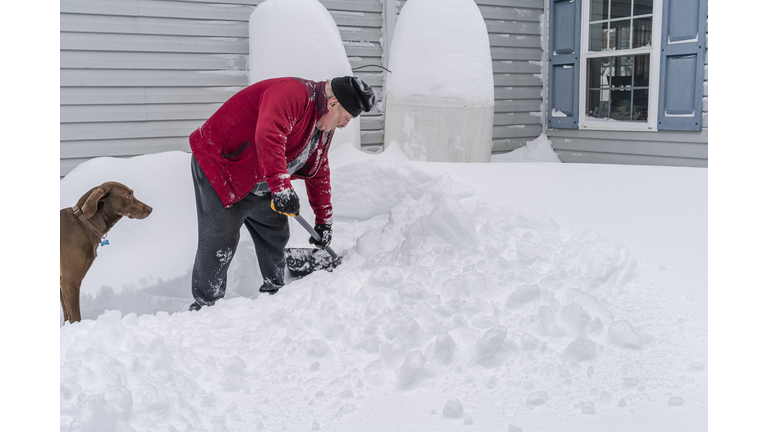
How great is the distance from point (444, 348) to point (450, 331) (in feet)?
0.52

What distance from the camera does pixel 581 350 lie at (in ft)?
6.74

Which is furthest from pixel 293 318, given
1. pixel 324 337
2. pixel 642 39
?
pixel 642 39

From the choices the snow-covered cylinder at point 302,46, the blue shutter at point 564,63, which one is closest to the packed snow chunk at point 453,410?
the snow-covered cylinder at point 302,46

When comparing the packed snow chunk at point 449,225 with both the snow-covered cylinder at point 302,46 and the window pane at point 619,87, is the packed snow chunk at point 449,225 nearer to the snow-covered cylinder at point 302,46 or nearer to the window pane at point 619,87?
the snow-covered cylinder at point 302,46

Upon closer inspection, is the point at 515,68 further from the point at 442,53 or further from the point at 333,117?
the point at 333,117

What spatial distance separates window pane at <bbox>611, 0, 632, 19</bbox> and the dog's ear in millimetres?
5779

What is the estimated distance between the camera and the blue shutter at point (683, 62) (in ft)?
18.0

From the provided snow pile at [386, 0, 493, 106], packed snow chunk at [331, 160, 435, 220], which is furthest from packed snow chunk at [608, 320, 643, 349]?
snow pile at [386, 0, 493, 106]

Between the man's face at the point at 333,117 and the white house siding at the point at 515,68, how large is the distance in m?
4.63

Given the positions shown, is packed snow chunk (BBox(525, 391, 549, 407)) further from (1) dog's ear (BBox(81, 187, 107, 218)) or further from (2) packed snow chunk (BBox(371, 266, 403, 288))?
(1) dog's ear (BBox(81, 187, 107, 218))

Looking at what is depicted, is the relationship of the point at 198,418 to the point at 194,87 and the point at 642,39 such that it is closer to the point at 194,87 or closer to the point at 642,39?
the point at 194,87

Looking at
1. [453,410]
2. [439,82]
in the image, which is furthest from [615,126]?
[453,410]

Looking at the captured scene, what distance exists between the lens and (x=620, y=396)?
1.86 metres

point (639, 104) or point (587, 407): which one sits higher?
point (639, 104)
